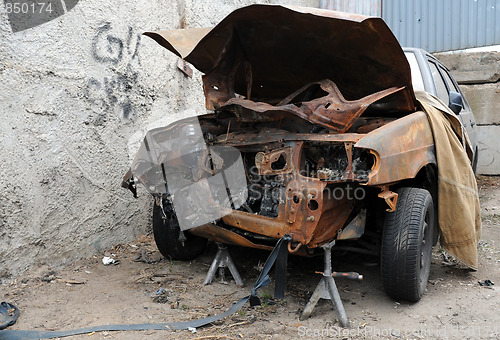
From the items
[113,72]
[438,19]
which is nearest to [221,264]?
[113,72]

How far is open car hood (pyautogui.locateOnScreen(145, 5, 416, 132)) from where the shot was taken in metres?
2.93

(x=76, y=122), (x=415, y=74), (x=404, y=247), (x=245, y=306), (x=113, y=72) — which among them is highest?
(x=113, y=72)

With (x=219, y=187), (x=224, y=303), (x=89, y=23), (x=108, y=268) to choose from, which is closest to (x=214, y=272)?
(x=224, y=303)

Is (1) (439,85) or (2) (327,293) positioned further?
(1) (439,85)

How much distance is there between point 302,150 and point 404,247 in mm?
896

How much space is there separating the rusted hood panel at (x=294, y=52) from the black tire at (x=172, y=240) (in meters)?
0.99

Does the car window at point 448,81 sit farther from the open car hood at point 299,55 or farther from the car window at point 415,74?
the open car hood at point 299,55

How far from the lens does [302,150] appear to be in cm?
303

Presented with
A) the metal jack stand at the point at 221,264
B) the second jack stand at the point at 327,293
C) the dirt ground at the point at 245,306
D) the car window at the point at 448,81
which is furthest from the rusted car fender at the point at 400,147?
the car window at the point at 448,81

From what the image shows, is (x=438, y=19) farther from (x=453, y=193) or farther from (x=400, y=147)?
(x=400, y=147)

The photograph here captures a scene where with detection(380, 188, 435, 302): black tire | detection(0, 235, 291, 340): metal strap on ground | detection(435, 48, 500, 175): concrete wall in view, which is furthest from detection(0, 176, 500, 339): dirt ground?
detection(435, 48, 500, 175): concrete wall

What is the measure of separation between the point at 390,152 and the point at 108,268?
2.52 m

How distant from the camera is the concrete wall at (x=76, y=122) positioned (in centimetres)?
341

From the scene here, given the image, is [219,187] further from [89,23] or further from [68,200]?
[89,23]
